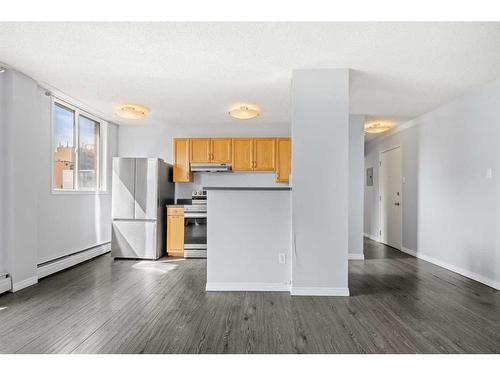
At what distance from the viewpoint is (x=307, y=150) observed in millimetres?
3180

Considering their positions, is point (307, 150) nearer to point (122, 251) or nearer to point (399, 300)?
point (399, 300)

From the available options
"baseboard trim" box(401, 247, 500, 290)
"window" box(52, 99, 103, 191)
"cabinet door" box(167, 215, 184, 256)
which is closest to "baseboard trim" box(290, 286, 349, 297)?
"baseboard trim" box(401, 247, 500, 290)

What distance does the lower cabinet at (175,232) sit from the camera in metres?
5.17

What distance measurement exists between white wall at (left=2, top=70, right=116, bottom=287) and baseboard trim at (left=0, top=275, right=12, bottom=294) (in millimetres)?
56

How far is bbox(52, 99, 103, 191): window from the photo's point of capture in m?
4.34

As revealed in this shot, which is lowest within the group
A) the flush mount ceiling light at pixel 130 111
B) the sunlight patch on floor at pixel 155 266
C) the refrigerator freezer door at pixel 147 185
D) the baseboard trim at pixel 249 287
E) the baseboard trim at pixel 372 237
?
the sunlight patch on floor at pixel 155 266

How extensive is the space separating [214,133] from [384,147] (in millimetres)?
3593

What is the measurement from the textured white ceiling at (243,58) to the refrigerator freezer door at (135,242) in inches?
80.4

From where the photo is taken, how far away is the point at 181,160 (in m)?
5.62

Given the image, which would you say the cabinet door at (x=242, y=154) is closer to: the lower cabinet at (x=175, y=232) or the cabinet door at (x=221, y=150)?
the cabinet door at (x=221, y=150)

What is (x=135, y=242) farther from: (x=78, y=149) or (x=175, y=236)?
(x=78, y=149)

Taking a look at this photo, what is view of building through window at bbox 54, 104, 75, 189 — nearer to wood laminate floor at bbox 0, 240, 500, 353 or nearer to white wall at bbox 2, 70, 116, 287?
white wall at bbox 2, 70, 116, 287

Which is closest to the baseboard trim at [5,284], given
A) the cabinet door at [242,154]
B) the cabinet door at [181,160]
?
the cabinet door at [181,160]
